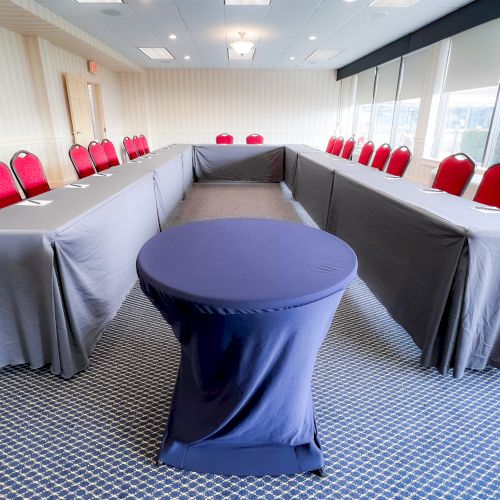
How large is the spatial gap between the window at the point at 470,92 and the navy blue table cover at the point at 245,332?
4.99 meters

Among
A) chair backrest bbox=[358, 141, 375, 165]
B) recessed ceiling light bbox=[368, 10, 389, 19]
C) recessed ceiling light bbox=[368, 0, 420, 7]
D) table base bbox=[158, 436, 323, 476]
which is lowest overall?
table base bbox=[158, 436, 323, 476]

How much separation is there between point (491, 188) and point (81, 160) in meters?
3.78

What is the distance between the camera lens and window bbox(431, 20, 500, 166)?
4523 mm

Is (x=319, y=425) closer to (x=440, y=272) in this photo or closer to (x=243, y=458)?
(x=243, y=458)

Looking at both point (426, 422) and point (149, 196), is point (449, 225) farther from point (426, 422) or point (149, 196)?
point (149, 196)

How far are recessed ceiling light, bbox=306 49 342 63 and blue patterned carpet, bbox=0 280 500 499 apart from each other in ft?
25.1

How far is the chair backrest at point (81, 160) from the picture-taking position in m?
3.36

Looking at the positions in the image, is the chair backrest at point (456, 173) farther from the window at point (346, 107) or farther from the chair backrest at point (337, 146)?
the window at point (346, 107)

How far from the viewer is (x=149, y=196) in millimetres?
2885

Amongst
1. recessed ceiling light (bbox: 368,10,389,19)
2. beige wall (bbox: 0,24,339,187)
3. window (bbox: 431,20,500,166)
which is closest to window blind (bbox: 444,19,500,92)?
window (bbox: 431,20,500,166)

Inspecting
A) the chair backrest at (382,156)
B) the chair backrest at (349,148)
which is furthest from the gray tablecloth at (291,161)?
the chair backrest at (382,156)

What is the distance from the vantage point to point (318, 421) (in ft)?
4.56

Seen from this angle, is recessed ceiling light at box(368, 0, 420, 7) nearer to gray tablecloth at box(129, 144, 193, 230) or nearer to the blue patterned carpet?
gray tablecloth at box(129, 144, 193, 230)

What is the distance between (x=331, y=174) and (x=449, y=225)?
180 centimetres
